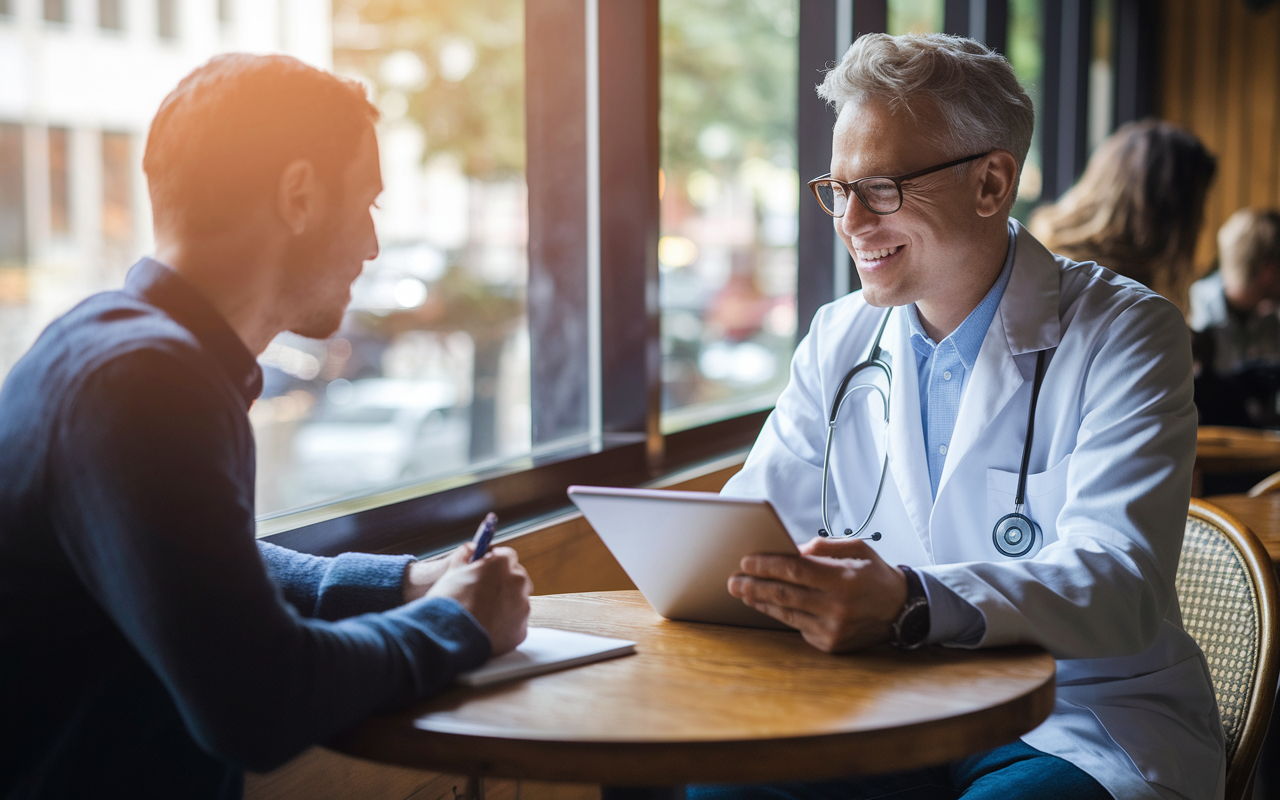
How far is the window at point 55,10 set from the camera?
314 cm

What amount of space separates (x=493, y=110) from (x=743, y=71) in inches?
77.8

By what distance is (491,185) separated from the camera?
23.3 ft

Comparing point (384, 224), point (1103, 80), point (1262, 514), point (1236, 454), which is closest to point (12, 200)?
point (384, 224)

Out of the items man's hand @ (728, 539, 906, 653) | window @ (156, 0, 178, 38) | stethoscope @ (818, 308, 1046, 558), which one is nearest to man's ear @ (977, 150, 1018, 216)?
stethoscope @ (818, 308, 1046, 558)

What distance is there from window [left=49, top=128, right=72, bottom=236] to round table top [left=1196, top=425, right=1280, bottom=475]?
→ 3589 mm

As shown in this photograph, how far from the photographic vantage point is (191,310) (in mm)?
1000

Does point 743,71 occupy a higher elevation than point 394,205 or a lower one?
higher

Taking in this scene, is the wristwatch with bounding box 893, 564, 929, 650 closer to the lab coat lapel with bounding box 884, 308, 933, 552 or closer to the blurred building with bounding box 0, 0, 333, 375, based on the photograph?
the lab coat lapel with bounding box 884, 308, 933, 552

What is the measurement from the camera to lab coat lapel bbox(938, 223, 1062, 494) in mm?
1483

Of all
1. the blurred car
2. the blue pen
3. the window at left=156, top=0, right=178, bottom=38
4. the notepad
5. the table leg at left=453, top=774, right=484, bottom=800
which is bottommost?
the blurred car

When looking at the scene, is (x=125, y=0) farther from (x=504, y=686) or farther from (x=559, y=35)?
(x=504, y=686)

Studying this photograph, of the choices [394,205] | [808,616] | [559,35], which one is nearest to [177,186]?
[808,616]

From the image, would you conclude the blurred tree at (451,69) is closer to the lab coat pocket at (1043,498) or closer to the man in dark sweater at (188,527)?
the lab coat pocket at (1043,498)

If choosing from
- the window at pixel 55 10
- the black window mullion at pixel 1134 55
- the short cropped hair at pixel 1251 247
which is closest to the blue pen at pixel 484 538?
the window at pixel 55 10
